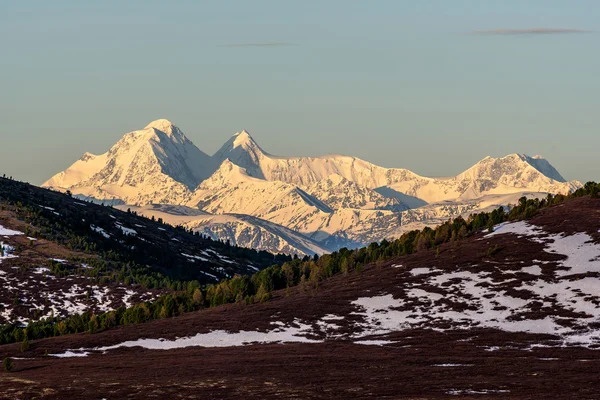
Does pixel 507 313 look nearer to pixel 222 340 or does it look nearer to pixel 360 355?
pixel 360 355

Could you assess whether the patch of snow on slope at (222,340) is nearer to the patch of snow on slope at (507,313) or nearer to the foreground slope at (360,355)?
the foreground slope at (360,355)

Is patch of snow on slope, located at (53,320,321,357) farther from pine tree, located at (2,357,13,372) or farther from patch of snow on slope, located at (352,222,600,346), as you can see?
pine tree, located at (2,357,13,372)

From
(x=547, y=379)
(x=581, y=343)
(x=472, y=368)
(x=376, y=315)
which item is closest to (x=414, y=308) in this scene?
(x=376, y=315)

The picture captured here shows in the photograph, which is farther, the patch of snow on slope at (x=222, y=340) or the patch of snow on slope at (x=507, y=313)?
the patch of snow on slope at (x=222, y=340)

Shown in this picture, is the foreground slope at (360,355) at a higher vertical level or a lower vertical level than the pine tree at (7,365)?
lower

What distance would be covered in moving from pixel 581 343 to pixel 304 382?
1976 inches

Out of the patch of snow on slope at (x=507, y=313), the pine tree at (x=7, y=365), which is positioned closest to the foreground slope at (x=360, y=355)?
the patch of snow on slope at (x=507, y=313)

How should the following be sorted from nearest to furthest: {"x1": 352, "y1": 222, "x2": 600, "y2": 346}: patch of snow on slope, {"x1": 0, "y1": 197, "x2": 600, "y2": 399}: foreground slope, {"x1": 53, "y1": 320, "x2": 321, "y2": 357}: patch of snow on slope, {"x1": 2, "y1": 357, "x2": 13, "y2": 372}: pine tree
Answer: {"x1": 0, "y1": 197, "x2": 600, "y2": 399}: foreground slope
{"x1": 2, "y1": 357, "x2": 13, "y2": 372}: pine tree
{"x1": 352, "y1": 222, "x2": 600, "y2": 346}: patch of snow on slope
{"x1": 53, "y1": 320, "x2": 321, "y2": 357}: patch of snow on slope

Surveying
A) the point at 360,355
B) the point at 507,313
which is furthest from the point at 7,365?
the point at 507,313

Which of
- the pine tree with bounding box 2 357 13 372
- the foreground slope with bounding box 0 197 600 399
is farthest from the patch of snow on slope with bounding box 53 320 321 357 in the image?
the pine tree with bounding box 2 357 13 372

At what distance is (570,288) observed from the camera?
196 meters

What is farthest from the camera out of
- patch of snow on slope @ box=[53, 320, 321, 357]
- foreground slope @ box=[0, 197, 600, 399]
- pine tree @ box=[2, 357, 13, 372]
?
patch of snow on slope @ box=[53, 320, 321, 357]

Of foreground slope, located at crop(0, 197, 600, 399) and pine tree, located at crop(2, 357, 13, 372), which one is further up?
pine tree, located at crop(2, 357, 13, 372)

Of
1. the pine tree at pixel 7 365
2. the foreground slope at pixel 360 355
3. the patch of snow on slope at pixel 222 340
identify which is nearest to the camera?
the foreground slope at pixel 360 355
